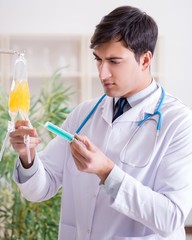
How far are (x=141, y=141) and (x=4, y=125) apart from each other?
1.57m

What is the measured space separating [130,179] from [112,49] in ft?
1.37

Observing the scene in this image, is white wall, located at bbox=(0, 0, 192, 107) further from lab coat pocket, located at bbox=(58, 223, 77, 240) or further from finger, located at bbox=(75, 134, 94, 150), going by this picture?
finger, located at bbox=(75, 134, 94, 150)

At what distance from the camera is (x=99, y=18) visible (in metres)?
5.24

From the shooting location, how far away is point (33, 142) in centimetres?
163

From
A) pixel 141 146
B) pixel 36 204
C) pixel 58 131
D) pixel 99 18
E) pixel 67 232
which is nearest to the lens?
pixel 58 131

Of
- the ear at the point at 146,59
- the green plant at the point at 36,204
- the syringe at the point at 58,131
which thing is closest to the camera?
the syringe at the point at 58,131

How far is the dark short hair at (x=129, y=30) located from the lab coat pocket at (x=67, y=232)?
0.62m

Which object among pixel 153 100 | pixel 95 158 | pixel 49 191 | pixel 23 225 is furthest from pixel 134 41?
pixel 23 225

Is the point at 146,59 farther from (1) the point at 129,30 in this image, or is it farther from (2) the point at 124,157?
(2) the point at 124,157

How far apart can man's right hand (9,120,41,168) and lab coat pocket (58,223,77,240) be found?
0.84 feet

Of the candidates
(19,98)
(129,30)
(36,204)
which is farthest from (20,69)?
(36,204)

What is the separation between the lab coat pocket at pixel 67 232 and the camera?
5.79 ft

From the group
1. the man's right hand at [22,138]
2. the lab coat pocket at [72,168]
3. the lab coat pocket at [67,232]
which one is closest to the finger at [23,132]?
the man's right hand at [22,138]

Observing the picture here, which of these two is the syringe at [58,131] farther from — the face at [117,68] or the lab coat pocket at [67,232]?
the lab coat pocket at [67,232]
